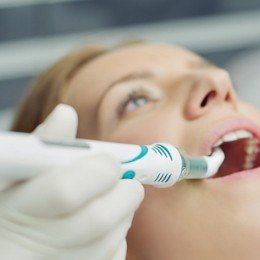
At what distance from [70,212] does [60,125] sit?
205 millimetres

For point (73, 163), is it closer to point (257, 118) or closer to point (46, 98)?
point (257, 118)

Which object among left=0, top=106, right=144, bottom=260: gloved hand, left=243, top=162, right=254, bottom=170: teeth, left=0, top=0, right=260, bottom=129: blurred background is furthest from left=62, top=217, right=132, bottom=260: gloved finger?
left=0, top=0, right=260, bottom=129: blurred background

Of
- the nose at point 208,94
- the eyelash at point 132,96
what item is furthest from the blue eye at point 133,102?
the nose at point 208,94

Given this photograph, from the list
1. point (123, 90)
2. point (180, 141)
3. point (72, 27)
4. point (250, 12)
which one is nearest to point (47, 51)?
point (72, 27)

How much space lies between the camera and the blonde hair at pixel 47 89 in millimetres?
1406

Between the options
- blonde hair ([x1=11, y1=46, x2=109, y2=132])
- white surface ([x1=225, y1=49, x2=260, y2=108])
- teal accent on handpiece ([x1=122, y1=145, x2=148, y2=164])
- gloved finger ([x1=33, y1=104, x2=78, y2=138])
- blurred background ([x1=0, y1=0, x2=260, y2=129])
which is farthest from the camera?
blurred background ([x1=0, y1=0, x2=260, y2=129])

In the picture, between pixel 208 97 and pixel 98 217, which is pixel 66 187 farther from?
pixel 208 97

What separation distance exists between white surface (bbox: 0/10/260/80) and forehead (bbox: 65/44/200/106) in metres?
1.06

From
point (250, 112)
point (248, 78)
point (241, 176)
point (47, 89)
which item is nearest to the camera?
point (241, 176)

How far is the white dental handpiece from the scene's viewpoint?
736mm

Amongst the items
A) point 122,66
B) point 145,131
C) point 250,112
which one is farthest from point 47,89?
point 250,112

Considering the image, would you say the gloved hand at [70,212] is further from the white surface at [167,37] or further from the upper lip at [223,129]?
the white surface at [167,37]

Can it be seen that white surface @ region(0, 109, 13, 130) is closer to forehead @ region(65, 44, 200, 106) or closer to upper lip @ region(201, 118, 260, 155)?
forehead @ region(65, 44, 200, 106)

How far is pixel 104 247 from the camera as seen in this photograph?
87cm
